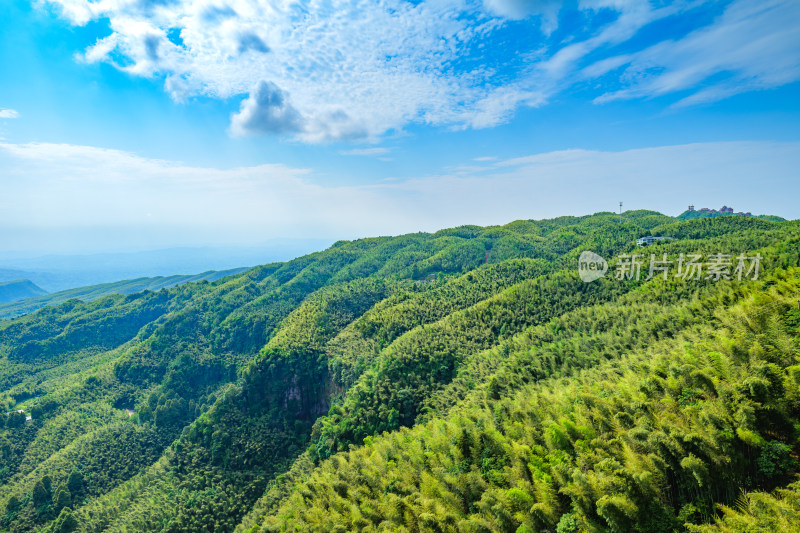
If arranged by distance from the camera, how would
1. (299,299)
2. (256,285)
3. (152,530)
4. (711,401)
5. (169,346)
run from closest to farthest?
1. (711,401)
2. (152,530)
3. (169,346)
4. (299,299)
5. (256,285)

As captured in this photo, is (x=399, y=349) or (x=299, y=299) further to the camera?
(x=299, y=299)

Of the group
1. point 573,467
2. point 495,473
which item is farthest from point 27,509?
point 573,467

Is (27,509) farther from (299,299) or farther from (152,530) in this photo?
(299,299)

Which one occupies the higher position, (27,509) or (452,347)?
(452,347)

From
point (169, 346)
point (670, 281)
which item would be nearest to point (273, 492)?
point (670, 281)

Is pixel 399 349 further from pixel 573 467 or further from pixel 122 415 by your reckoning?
pixel 122 415

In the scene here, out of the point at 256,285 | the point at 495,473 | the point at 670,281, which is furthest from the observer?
the point at 256,285

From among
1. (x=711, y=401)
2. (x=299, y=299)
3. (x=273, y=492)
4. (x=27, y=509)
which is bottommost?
(x=27, y=509)
